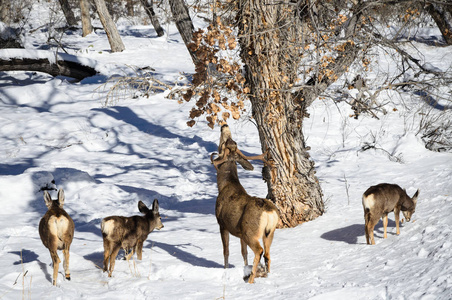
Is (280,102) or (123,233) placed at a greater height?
(280,102)

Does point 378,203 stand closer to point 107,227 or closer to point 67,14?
point 107,227

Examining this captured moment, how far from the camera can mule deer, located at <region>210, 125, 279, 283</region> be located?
4430 millimetres

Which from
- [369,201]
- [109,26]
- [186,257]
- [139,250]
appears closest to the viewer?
[369,201]

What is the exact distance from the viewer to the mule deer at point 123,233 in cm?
511

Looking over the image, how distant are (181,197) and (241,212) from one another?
452cm

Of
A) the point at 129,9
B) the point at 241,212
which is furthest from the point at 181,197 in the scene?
the point at 129,9

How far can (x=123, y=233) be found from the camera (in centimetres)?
529

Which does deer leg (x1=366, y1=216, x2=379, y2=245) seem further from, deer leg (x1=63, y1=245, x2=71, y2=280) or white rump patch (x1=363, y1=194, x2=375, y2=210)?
deer leg (x1=63, y1=245, x2=71, y2=280)

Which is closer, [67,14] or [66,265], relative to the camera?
[66,265]

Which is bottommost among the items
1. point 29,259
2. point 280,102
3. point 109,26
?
point 29,259

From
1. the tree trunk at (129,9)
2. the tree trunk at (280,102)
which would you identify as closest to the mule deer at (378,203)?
the tree trunk at (280,102)

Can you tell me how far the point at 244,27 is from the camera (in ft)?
20.6

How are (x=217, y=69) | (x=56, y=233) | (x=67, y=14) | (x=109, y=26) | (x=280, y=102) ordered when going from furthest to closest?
1. (x=67, y=14)
2. (x=109, y=26)
3. (x=280, y=102)
4. (x=217, y=69)
5. (x=56, y=233)

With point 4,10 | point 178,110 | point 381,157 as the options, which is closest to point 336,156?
point 381,157
